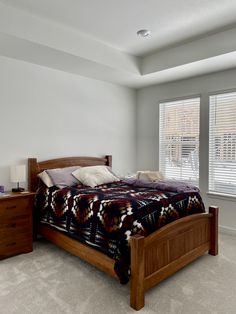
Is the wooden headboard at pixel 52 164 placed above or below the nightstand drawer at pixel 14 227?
above

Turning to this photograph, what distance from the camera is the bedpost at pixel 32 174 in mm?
3467

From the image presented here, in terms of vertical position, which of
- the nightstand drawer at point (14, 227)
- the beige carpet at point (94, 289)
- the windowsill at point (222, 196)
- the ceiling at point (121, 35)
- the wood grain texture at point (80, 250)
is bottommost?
the beige carpet at point (94, 289)

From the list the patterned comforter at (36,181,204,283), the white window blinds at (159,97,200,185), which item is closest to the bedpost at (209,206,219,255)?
the patterned comforter at (36,181,204,283)

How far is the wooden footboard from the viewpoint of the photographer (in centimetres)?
200

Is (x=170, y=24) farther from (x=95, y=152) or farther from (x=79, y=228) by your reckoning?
(x=79, y=228)

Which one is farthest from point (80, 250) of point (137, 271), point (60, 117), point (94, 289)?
point (60, 117)

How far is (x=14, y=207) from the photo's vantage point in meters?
2.90

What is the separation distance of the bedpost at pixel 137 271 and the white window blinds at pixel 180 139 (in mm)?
2486

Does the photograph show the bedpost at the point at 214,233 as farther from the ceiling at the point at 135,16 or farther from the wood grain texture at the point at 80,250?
the ceiling at the point at 135,16

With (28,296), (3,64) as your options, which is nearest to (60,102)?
(3,64)

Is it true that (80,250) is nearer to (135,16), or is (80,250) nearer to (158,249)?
(158,249)

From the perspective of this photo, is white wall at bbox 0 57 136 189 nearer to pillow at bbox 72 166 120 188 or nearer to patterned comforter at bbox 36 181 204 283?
pillow at bbox 72 166 120 188

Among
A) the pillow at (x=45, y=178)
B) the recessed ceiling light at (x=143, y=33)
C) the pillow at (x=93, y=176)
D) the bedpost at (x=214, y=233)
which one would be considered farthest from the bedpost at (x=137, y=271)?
the recessed ceiling light at (x=143, y=33)

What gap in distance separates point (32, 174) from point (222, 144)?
9.55ft
